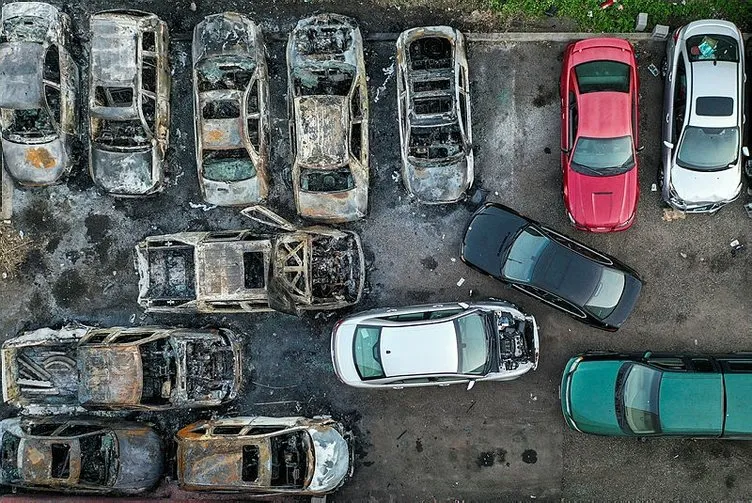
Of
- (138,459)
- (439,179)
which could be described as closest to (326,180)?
(439,179)

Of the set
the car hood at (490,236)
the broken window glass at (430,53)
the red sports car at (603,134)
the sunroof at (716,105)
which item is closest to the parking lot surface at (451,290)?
the car hood at (490,236)

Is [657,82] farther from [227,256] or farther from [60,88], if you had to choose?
[60,88]

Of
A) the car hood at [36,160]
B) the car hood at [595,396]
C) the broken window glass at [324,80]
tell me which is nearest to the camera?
the car hood at [595,396]

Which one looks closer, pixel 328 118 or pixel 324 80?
pixel 328 118

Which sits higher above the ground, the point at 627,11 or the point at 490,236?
the point at 627,11

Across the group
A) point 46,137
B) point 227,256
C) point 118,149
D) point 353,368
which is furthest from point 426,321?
point 46,137

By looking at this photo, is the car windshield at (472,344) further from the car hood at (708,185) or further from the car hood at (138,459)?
the car hood at (138,459)

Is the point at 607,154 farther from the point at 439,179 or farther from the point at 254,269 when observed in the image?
the point at 254,269

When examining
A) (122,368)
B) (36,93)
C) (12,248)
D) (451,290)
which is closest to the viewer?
(122,368)
